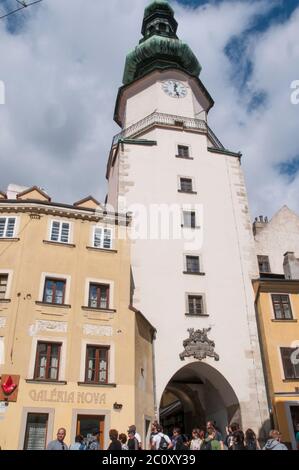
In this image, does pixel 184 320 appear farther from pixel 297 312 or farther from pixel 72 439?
pixel 72 439

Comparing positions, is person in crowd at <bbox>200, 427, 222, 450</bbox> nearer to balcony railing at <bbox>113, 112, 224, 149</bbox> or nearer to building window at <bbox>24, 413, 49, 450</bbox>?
building window at <bbox>24, 413, 49, 450</bbox>

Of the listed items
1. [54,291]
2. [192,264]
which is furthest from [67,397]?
[192,264]

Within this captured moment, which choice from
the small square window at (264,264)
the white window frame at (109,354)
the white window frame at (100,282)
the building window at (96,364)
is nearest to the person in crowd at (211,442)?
the white window frame at (109,354)

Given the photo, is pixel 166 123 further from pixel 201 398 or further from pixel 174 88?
pixel 201 398

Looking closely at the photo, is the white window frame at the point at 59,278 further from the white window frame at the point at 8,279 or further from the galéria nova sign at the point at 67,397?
the galéria nova sign at the point at 67,397

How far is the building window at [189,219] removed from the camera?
27844mm

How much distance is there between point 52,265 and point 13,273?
180 centimetres

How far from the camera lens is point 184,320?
2433 cm

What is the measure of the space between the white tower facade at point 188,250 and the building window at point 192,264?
64 mm

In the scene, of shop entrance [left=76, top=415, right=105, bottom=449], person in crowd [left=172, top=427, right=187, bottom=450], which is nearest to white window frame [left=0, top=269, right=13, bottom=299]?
shop entrance [left=76, top=415, right=105, bottom=449]

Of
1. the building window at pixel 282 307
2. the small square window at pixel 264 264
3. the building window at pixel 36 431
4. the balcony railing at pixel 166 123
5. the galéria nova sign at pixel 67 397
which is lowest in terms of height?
the building window at pixel 36 431

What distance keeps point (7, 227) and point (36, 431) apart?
936 cm

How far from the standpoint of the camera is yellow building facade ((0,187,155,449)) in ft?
56.6
